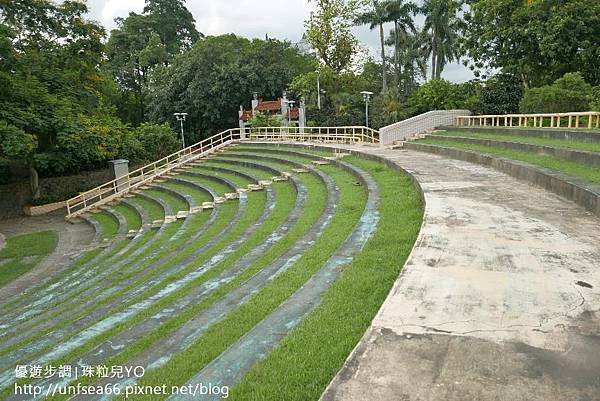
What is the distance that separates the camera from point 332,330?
3.41m

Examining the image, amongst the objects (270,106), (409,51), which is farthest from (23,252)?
(409,51)

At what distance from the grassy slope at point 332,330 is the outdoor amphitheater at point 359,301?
16 millimetres

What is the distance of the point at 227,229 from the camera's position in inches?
410

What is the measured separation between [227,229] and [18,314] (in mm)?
4318

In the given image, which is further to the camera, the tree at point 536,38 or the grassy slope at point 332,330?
the tree at point 536,38

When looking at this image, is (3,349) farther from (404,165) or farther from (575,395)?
(404,165)

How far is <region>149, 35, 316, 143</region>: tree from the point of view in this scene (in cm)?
3806

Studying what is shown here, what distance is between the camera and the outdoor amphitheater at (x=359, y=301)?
9.02 ft

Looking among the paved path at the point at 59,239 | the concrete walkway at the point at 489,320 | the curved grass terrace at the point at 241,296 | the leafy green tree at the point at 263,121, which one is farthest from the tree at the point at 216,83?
the concrete walkway at the point at 489,320

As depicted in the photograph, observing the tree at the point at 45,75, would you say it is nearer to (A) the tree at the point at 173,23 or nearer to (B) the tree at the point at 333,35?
(B) the tree at the point at 333,35

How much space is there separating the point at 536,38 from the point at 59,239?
21.9 meters

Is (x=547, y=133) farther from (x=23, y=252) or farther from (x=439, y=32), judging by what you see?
(x=439, y=32)

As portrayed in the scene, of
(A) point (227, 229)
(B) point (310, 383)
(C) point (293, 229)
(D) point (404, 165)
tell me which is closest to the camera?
(B) point (310, 383)

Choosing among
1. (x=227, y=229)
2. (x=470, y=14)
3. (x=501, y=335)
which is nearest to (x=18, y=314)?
(x=227, y=229)
